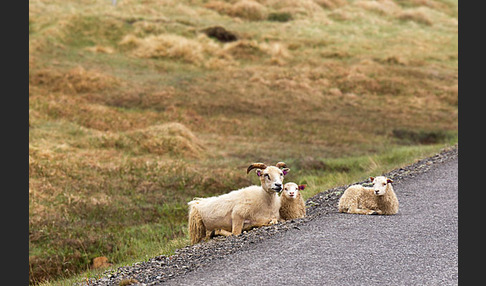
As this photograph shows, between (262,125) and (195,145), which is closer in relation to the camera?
(195,145)

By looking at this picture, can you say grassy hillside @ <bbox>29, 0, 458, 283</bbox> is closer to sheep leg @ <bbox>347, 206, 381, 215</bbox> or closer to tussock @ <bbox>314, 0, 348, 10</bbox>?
tussock @ <bbox>314, 0, 348, 10</bbox>

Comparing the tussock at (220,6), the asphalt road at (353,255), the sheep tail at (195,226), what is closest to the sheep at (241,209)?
the sheep tail at (195,226)

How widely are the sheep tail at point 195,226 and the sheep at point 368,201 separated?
2.45 meters

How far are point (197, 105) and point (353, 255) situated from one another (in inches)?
→ 937

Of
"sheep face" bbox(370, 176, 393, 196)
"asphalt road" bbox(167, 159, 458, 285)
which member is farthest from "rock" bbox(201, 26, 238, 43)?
"sheep face" bbox(370, 176, 393, 196)

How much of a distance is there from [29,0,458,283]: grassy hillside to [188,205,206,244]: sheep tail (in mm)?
1052

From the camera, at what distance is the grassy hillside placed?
57.4ft

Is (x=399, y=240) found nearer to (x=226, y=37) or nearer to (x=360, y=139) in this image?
(x=360, y=139)

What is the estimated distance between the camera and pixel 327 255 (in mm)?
9117

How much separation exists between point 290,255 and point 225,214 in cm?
150

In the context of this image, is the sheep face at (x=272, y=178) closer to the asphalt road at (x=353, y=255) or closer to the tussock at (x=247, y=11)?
the asphalt road at (x=353, y=255)

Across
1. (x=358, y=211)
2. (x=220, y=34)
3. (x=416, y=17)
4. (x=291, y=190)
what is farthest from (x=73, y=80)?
(x=416, y=17)

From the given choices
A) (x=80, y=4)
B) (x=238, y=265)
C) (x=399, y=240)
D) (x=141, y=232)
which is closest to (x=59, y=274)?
(x=141, y=232)

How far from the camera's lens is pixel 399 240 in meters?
9.75
